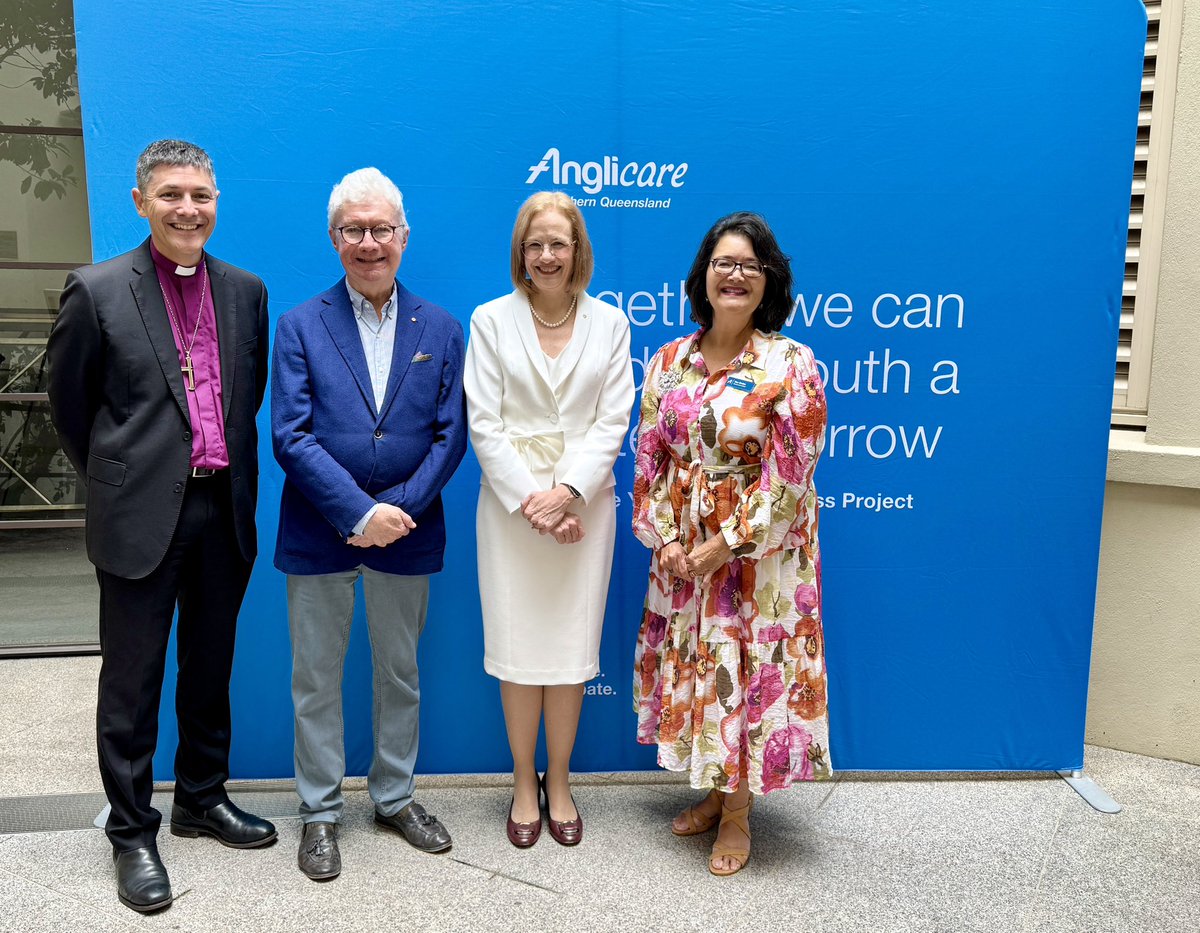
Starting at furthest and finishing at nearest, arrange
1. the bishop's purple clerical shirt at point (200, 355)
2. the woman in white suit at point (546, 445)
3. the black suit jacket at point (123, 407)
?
the woman in white suit at point (546, 445), the bishop's purple clerical shirt at point (200, 355), the black suit jacket at point (123, 407)

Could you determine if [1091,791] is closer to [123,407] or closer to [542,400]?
[542,400]

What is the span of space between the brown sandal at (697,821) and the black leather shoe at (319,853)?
3.22 feet

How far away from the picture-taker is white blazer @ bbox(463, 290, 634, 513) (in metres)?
2.48

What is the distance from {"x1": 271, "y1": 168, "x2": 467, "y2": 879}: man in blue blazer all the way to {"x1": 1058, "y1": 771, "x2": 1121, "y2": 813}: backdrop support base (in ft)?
6.83

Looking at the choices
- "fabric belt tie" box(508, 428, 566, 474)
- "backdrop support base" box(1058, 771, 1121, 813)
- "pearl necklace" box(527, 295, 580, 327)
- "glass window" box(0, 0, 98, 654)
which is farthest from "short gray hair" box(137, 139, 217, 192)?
"backdrop support base" box(1058, 771, 1121, 813)

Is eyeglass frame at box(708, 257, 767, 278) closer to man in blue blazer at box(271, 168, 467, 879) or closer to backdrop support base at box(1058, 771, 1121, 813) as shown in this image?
man in blue blazer at box(271, 168, 467, 879)

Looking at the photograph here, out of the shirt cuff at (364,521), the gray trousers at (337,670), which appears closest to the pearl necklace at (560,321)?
the shirt cuff at (364,521)

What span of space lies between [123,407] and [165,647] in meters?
0.65

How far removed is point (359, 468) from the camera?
2422 mm

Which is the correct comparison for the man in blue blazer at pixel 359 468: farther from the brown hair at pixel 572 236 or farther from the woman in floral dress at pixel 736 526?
the woman in floral dress at pixel 736 526

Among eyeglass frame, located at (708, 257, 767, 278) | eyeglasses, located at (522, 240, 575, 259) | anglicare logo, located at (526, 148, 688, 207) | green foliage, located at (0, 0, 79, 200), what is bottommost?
eyeglass frame, located at (708, 257, 767, 278)

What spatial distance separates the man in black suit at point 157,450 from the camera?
2275 millimetres

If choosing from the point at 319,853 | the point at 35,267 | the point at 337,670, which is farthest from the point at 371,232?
the point at 35,267

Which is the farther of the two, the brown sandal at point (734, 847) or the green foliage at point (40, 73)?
the green foliage at point (40, 73)
